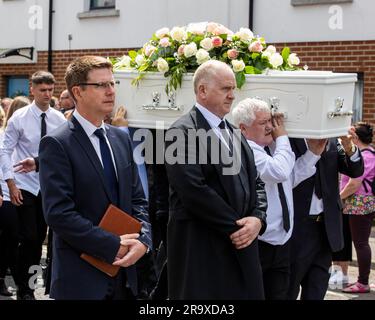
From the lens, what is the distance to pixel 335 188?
646 centimetres

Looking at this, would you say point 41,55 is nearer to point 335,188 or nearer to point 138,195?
point 335,188

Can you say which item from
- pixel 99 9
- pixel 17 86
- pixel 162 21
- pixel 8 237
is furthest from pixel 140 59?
pixel 17 86

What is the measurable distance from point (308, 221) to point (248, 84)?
3.85 ft

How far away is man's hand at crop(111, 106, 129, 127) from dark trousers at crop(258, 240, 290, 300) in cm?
165

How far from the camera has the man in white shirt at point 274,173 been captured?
5.56 m

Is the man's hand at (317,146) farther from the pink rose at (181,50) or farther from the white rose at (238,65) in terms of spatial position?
the pink rose at (181,50)

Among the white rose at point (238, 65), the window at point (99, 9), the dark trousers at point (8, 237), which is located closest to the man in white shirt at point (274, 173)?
the white rose at point (238, 65)

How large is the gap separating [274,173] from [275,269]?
2.58ft

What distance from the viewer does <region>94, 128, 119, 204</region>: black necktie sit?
429 centimetres

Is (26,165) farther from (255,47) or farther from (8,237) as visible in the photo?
(255,47)

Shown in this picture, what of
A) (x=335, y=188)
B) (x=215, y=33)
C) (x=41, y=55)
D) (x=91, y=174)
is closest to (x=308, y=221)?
(x=335, y=188)

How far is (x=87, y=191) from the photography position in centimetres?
419

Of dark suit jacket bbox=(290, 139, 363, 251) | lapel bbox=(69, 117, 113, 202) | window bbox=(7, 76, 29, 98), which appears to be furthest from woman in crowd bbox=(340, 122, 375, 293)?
window bbox=(7, 76, 29, 98)
